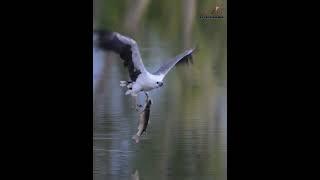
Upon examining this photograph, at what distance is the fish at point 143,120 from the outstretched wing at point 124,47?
16 cm

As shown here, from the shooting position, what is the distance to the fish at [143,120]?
3.97 m

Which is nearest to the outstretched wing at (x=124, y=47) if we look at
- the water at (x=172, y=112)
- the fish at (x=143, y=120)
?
the water at (x=172, y=112)

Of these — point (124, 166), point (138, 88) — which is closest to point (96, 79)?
point (138, 88)

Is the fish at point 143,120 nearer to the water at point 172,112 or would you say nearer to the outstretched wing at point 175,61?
the water at point 172,112

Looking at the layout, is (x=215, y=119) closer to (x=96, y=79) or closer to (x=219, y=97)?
(x=219, y=97)

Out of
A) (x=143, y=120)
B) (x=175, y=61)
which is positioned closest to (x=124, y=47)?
(x=175, y=61)

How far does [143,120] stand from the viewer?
3.97 meters

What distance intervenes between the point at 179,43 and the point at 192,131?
0.45m

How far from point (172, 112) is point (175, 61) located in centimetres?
26

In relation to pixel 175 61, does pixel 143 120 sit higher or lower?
lower

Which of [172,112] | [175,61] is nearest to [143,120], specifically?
[172,112]

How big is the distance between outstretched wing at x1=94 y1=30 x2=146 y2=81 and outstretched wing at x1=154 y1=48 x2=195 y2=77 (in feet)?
0.28

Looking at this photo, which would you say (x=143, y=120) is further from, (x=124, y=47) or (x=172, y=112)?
(x=124, y=47)

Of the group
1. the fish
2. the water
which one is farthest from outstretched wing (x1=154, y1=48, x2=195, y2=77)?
the fish
